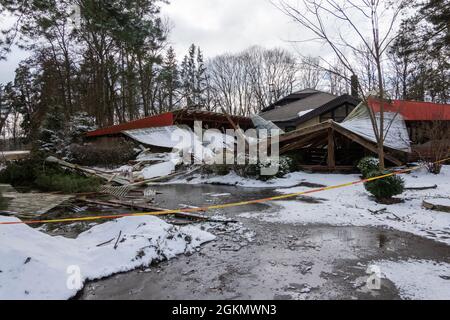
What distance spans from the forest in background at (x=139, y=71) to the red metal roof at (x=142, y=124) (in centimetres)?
206

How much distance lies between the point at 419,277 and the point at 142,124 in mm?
19701

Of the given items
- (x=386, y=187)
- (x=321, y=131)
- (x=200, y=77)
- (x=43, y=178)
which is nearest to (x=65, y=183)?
(x=43, y=178)

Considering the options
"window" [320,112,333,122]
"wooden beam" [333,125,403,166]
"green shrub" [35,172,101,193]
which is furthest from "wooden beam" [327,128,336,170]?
"window" [320,112,333,122]

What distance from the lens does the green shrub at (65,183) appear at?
963cm

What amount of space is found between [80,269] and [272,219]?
4.20 metres

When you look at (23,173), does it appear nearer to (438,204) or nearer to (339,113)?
(438,204)

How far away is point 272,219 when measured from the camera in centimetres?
686

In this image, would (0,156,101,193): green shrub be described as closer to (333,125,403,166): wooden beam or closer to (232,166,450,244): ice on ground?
(232,166,450,244): ice on ground

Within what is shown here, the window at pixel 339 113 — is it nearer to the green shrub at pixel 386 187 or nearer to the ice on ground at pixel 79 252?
the green shrub at pixel 386 187

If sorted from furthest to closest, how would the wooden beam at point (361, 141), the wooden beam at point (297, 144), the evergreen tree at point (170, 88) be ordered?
the evergreen tree at point (170, 88) < the wooden beam at point (297, 144) < the wooden beam at point (361, 141)

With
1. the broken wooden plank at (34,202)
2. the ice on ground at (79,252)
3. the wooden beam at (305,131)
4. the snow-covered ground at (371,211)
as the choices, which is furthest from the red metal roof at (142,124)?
the ice on ground at (79,252)

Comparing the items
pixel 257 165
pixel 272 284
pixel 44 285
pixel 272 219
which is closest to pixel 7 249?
pixel 44 285

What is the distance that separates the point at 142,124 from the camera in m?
21.1

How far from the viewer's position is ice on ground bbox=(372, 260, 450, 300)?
3.34 m
